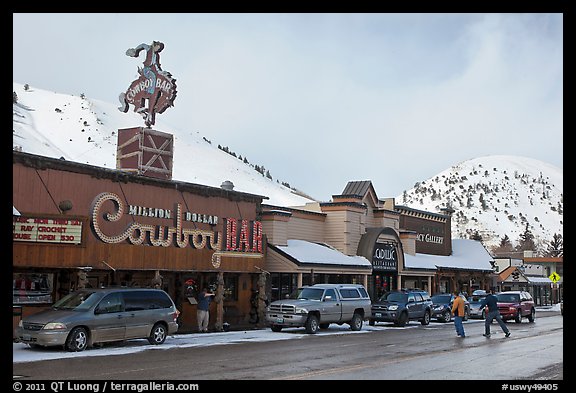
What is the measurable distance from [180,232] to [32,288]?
6207 mm

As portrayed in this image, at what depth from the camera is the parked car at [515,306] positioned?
34081 millimetres

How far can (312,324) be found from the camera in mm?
25312

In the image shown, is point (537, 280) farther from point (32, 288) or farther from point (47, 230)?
point (47, 230)

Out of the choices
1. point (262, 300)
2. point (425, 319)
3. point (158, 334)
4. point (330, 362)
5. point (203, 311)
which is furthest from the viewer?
point (425, 319)

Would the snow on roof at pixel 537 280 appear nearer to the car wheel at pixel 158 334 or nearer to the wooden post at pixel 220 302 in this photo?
the wooden post at pixel 220 302

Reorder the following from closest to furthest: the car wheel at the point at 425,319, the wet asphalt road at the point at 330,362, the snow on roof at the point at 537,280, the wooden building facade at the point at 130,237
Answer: the wet asphalt road at the point at 330,362 → the wooden building facade at the point at 130,237 → the car wheel at the point at 425,319 → the snow on roof at the point at 537,280

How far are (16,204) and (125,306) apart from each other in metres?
4.70

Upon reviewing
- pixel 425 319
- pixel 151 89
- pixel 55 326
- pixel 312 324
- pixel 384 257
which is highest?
pixel 151 89

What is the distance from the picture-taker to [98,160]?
341ft

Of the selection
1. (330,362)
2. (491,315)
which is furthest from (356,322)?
(330,362)

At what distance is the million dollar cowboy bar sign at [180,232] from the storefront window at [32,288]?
2.23m

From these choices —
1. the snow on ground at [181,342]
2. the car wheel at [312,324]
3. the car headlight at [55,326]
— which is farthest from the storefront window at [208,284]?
the car headlight at [55,326]
